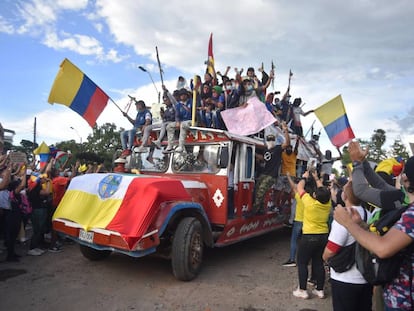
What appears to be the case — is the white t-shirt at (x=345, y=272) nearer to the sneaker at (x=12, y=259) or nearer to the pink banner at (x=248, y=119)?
the pink banner at (x=248, y=119)

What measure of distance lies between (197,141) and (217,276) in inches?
96.8

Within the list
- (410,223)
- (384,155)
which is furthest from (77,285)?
(384,155)

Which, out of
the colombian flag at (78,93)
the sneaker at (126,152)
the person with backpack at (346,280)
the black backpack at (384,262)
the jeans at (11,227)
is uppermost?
the colombian flag at (78,93)

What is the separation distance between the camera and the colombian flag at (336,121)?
9062mm

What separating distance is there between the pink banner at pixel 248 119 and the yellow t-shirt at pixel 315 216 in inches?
105

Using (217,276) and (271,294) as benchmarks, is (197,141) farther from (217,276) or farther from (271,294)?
(271,294)

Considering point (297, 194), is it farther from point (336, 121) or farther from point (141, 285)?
point (336, 121)

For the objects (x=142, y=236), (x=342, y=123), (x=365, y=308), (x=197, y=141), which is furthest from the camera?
(x=342, y=123)

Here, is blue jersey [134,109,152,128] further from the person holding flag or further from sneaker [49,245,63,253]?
sneaker [49,245,63,253]

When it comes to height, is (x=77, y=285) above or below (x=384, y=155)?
below

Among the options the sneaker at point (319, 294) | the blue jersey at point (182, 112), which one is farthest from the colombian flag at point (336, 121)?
the sneaker at point (319, 294)

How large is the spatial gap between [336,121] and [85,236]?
729cm

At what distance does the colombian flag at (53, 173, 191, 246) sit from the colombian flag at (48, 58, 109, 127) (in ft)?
8.65

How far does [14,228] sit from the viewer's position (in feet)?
18.9
